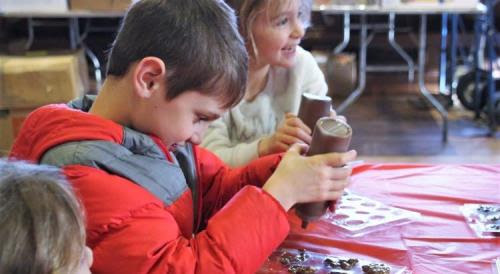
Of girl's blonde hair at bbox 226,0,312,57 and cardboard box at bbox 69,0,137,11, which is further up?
girl's blonde hair at bbox 226,0,312,57

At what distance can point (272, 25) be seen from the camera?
1414 mm

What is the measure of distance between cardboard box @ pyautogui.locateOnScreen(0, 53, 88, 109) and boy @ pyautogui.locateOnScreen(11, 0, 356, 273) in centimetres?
242

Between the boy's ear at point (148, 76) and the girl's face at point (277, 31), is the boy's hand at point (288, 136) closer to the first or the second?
the girl's face at point (277, 31)

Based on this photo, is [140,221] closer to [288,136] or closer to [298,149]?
[298,149]

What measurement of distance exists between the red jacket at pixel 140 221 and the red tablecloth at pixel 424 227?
0.18 m

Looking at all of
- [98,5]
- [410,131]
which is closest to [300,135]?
[410,131]

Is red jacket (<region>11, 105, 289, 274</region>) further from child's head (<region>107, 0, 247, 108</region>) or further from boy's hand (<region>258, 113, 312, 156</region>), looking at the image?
boy's hand (<region>258, 113, 312, 156</region>)

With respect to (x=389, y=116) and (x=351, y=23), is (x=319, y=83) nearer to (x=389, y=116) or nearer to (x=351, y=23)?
(x=389, y=116)

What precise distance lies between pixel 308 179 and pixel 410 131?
2.91 m

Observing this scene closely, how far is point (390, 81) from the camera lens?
491cm

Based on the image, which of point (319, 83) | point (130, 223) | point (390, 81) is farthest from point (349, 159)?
point (390, 81)

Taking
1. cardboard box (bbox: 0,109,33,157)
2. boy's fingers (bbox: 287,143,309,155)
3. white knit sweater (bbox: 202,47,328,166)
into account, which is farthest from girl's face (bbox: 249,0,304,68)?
cardboard box (bbox: 0,109,33,157)

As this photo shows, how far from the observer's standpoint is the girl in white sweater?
139cm

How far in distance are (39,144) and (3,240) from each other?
278mm
